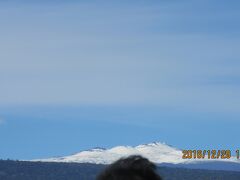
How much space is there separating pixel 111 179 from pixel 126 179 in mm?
136

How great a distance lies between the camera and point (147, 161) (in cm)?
851

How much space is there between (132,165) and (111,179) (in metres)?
0.36

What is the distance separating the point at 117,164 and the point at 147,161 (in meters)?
0.28

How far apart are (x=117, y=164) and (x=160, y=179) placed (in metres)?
0.48

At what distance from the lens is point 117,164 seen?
849cm

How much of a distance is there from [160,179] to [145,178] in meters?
0.15

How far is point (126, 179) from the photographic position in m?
8.26

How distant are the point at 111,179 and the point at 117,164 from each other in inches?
10.0

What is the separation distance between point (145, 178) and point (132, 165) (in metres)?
0.30

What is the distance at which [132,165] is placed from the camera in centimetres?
855

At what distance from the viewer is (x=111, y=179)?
27.1ft

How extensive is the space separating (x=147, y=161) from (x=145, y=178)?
259 millimetres
